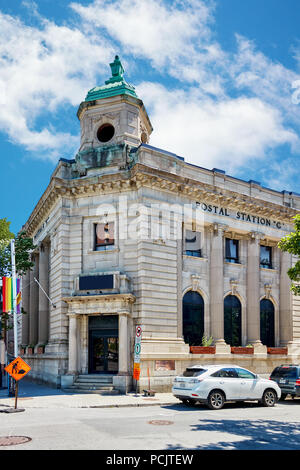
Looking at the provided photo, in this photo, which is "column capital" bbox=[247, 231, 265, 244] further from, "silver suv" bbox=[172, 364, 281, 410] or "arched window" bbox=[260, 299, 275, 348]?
"silver suv" bbox=[172, 364, 281, 410]

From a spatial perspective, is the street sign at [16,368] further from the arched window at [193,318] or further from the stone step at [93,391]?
the arched window at [193,318]

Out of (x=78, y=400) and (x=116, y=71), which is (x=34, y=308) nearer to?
(x=78, y=400)

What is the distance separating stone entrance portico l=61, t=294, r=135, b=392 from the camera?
23719 mm

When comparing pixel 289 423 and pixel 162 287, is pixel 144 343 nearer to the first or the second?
pixel 162 287

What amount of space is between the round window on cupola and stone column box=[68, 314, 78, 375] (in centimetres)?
1119

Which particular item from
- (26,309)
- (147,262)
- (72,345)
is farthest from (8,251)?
(26,309)

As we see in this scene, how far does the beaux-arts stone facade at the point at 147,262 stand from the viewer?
971 inches

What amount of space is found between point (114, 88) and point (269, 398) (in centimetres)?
1995

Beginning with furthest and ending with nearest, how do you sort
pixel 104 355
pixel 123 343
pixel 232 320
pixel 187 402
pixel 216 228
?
pixel 232 320
pixel 216 228
pixel 104 355
pixel 123 343
pixel 187 402

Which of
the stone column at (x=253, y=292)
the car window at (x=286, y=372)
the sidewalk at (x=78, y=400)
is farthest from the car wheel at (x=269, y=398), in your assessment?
the stone column at (x=253, y=292)

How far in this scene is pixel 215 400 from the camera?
17.5m

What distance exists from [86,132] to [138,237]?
27.1 ft

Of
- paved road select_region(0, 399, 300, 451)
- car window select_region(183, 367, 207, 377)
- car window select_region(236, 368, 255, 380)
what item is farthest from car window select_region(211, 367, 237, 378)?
paved road select_region(0, 399, 300, 451)

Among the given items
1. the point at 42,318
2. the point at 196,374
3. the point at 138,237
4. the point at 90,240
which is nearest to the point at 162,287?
the point at 138,237
